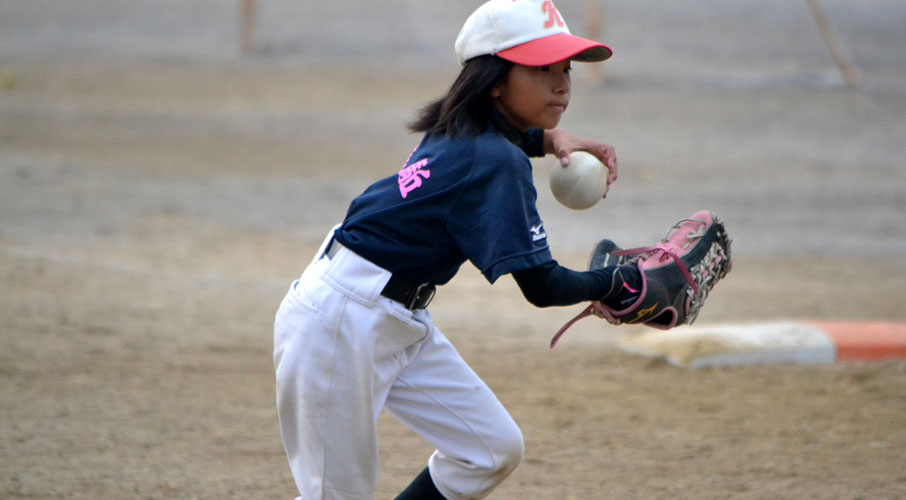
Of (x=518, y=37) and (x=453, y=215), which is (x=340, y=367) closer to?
(x=453, y=215)

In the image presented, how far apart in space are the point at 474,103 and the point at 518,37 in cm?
21

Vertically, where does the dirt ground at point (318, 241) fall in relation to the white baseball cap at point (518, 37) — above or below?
below

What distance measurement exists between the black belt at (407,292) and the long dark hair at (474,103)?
0.42 m

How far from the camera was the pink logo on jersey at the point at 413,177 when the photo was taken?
2.76 meters

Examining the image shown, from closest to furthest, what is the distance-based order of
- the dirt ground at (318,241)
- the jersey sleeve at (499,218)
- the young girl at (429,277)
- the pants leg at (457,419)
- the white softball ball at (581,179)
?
1. the jersey sleeve at (499,218)
2. the young girl at (429,277)
3. the pants leg at (457,419)
4. the white softball ball at (581,179)
5. the dirt ground at (318,241)

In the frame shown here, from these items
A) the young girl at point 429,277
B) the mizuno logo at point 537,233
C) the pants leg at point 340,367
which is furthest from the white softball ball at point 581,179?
the pants leg at point 340,367

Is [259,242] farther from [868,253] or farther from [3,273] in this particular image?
[868,253]

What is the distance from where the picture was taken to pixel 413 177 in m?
2.79

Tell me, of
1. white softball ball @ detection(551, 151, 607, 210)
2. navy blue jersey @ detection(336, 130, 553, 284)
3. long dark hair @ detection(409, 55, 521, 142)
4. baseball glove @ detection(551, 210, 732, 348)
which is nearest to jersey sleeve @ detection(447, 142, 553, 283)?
navy blue jersey @ detection(336, 130, 553, 284)

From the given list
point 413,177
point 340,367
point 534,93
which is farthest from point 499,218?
point 340,367

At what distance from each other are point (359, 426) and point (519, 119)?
96cm

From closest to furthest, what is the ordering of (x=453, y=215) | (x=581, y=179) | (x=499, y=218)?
(x=499, y=218) < (x=453, y=215) < (x=581, y=179)

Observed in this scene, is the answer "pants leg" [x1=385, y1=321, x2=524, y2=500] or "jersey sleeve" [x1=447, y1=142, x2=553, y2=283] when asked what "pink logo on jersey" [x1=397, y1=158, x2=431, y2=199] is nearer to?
"jersey sleeve" [x1=447, y1=142, x2=553, y2=283]

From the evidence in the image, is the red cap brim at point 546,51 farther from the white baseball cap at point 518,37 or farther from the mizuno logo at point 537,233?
the mizuno logo at point 537,233
